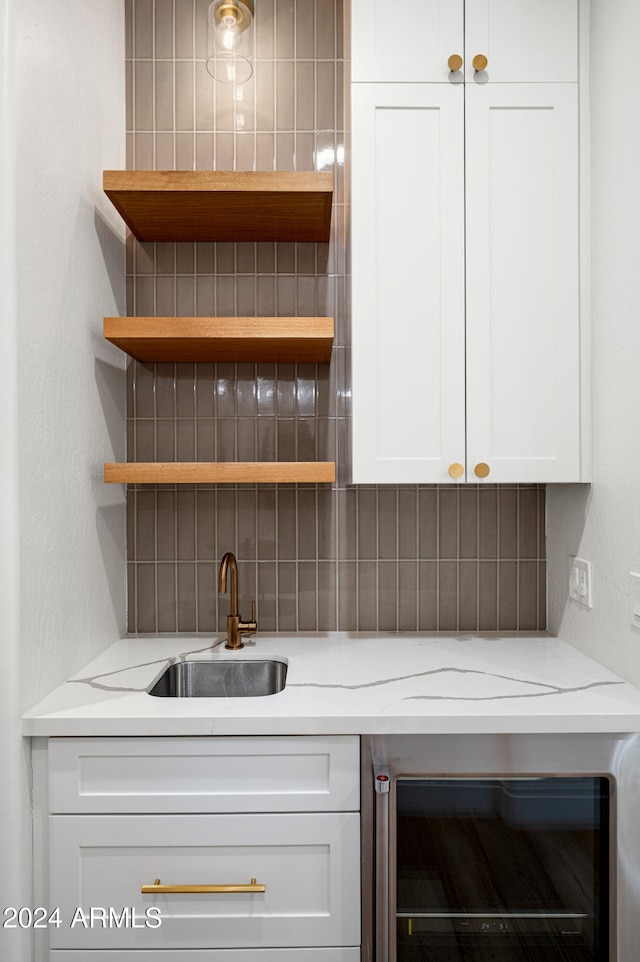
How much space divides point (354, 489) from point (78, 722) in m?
1.00

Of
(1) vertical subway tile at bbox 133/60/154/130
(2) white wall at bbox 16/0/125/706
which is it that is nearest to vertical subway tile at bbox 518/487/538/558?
(2) white wall at bbox 16/0/125/706

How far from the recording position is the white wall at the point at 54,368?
4.03 ft

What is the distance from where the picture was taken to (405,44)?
1548mm

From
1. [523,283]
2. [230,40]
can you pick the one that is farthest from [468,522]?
[230,40]

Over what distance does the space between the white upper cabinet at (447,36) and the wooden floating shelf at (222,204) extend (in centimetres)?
30

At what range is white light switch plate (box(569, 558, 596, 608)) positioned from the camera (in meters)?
1.61

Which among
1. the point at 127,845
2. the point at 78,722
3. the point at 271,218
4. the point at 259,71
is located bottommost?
the point at 127,845

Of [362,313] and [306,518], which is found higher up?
[362,313]

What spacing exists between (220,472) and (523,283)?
0.90 m

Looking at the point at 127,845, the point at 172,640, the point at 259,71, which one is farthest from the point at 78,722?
the point at 259,71

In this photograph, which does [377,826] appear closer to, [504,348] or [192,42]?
[504,348]

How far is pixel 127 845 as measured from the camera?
126 centimetres

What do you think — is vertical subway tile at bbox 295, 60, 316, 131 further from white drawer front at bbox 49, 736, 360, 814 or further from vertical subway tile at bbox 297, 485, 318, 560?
white drawer front at bbox 49, 736, 360, 814

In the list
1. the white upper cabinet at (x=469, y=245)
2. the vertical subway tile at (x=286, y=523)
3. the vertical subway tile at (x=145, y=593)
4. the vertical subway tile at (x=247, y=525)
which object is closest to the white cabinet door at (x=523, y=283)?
the white upper cabinet at (x=469, y=245)
